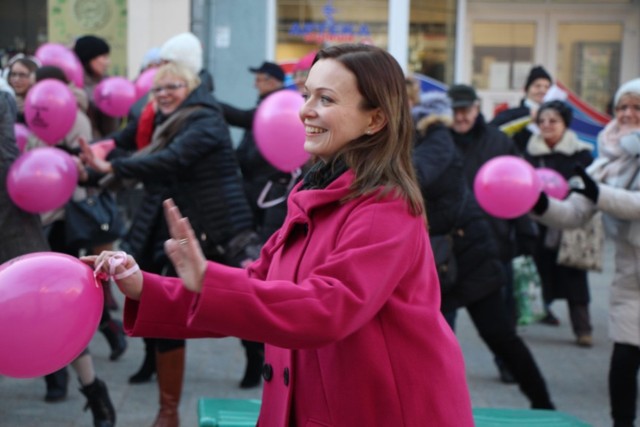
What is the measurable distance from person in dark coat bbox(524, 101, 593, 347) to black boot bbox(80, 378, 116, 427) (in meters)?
4.03

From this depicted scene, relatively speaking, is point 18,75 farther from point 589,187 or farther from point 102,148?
point 589,187

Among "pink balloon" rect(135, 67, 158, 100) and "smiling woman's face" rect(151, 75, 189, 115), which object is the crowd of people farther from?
"pink balloon" rect(135, 67, 158, 100)

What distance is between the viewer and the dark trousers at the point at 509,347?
5.73 meters

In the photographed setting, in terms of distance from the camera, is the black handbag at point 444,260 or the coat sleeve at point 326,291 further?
the black handbag at point 444,260

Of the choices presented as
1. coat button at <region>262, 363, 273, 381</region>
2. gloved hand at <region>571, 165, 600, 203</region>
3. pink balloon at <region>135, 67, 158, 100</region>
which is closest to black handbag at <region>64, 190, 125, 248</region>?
pink balloon at <region>135, 67, 158, 100</region>

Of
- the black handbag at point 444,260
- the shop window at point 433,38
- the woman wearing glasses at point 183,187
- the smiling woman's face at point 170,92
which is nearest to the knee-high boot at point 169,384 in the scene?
the woman wearing glasses at point 183,187

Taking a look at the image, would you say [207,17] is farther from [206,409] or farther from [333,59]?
[333,59]

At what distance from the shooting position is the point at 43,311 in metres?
2.50

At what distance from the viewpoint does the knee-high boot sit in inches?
215

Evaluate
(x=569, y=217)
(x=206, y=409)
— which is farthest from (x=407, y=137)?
(x=569, y=217)

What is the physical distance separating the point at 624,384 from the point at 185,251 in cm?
370

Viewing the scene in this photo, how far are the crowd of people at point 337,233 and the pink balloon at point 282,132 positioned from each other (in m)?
0.21

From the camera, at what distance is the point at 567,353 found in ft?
25.4

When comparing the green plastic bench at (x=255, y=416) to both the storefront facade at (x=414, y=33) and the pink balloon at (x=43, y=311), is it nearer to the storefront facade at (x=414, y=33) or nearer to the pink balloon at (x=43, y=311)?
the pink balloon at (x=43, y=311)
